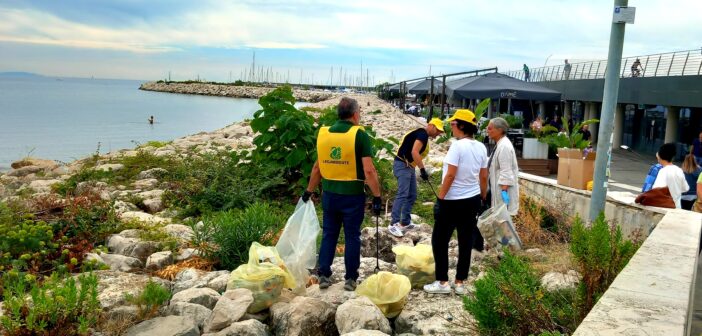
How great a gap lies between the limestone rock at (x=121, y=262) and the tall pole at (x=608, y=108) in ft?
16.7

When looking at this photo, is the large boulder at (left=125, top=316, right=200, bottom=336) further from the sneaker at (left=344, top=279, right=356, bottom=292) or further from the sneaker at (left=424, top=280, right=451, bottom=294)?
the sneaker at (left=424, top=280, right=451, bottom=294)

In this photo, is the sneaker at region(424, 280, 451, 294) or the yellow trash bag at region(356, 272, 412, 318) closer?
the yellow trash bag at region(356, 272, 412, 318)

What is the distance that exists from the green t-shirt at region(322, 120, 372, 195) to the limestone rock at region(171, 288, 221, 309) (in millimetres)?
1419

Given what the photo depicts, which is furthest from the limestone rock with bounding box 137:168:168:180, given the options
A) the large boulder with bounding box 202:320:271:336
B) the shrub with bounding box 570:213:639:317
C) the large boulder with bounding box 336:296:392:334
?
the shrub with bounding box 570:213:639:317

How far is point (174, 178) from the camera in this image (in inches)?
446

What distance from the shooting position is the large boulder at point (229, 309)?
14.6 ft

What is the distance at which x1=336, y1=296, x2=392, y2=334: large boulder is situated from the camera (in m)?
4.42

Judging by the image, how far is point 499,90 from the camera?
1566cm

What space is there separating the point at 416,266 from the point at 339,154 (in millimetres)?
1342

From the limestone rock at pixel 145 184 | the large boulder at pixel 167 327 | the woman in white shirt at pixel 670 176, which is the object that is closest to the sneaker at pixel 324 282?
the large boulder at pixel 167 327

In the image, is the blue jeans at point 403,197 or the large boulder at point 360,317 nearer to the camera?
the large boulder at point 360,317

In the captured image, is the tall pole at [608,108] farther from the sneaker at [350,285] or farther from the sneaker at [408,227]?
the sneaker at [350,285]

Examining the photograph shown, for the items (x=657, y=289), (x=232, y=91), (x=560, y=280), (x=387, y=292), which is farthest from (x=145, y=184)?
(x=232, y=91)

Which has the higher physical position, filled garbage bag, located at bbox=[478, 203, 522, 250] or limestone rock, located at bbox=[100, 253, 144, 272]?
filled garbage bag, located at bbox=[478, 203, 522, 250]
